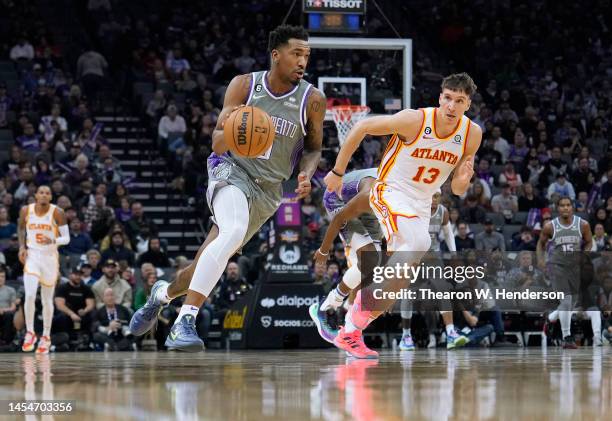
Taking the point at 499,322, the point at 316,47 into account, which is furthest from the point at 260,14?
the point at 499,322

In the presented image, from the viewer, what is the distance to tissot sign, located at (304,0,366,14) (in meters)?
15.6

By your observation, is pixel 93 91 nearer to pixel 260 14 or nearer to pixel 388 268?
pixel 260 14

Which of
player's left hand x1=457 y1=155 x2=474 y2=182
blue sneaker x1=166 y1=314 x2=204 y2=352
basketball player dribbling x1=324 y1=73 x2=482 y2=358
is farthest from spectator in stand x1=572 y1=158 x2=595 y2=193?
blue sneaker x1=166 y1=314 x2=204 y2=352

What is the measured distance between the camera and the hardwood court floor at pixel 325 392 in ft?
12.3

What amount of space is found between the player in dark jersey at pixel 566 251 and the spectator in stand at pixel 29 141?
8.75 m

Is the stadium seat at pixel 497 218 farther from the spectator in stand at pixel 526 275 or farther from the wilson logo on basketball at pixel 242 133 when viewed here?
the wilson logo on basketball at pixel 242 133

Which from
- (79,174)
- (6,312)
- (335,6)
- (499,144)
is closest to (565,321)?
(335,6)

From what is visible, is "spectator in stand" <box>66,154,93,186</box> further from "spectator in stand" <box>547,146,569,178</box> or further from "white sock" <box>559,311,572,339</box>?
"spectator in stand" <box>547,146,569,178</box>

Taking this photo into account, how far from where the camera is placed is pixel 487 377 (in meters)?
5.43

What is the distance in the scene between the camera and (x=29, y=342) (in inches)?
531

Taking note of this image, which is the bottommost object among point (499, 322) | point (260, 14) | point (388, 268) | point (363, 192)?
point (499, 322)

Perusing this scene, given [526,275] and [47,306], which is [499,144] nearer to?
[526,275]

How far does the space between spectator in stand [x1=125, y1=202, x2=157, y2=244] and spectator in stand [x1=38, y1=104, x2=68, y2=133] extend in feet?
8.68

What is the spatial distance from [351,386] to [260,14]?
19.2 m
